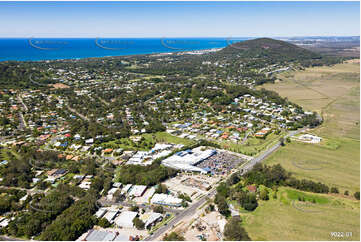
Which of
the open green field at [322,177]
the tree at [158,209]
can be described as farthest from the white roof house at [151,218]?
the open green field at [322,177]

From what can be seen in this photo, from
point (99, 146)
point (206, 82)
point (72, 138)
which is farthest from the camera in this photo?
point (206, 82)

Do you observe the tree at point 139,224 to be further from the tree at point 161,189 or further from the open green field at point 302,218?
the open green field at point 302,218

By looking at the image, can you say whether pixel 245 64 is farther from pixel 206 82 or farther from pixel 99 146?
pixel 99 146

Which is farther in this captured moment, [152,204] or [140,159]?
[140,159]

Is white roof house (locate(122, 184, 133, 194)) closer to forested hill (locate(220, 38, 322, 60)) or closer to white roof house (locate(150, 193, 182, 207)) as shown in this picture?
white roof house (locate(150, 193, 182, 207))

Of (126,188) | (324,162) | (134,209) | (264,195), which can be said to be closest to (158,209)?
(134,209)

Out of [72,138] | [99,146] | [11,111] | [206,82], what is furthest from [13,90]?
[206,82]
